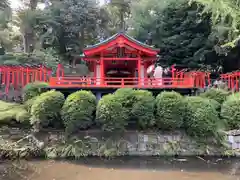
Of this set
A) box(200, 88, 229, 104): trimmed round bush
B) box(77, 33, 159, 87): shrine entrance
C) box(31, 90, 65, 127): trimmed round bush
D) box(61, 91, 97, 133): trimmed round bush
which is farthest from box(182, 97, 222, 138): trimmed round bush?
box(31, 90, 65, 127): trimmed round bush

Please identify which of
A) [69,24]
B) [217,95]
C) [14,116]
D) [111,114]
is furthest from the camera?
[69,24]

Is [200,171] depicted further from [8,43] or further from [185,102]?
[8,43]

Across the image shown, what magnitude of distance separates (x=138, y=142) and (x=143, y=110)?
4.42 feet

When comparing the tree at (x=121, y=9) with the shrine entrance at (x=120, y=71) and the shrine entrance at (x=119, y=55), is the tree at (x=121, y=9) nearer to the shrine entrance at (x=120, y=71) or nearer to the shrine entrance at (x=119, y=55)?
the shrine entrance at (x=120, y=71)

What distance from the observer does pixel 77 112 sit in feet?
32.1

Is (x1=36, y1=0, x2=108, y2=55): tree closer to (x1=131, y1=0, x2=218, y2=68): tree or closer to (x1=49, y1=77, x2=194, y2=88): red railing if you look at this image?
(x1=131, y1=0, x2=218, y2=68): tree

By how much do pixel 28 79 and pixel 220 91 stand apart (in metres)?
9.73

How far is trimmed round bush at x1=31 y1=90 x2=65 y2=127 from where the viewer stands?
9.94 m

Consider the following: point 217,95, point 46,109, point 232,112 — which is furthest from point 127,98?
point 217,95

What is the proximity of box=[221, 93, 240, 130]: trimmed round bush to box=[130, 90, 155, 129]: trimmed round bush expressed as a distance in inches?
120

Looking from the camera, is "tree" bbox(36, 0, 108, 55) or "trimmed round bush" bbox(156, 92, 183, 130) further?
"tree" bbox(36, 0, 108, 55)

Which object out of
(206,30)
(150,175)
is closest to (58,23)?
(206,30)

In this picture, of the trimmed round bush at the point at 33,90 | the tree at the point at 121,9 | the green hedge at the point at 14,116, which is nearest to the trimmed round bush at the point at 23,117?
the green hedge at the point at 14,116

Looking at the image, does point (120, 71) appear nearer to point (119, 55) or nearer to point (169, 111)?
point (119, 55)
